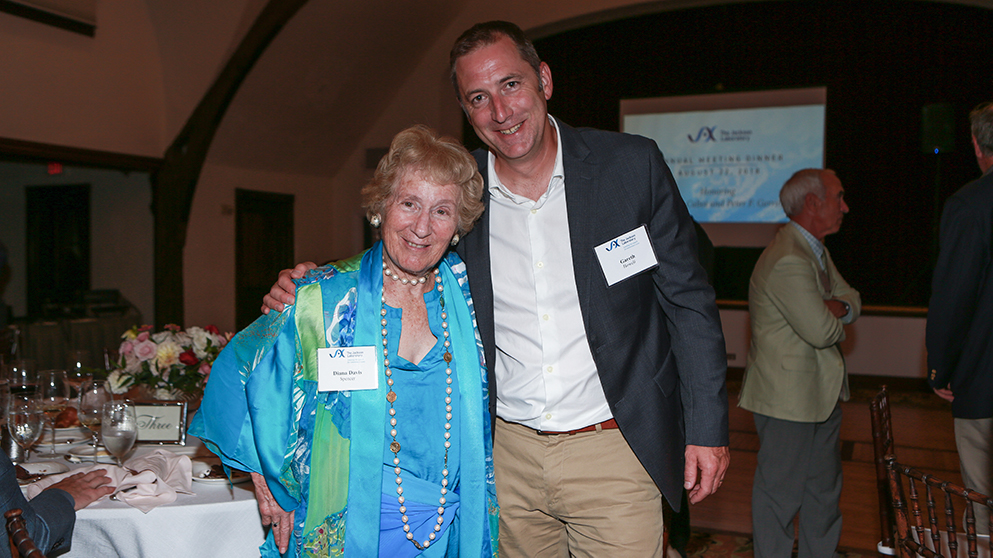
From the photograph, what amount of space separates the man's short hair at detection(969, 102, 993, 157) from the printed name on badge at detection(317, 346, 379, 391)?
7.76ft

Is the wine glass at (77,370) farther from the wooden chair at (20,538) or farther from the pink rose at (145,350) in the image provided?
the wooden chair at (20,538)

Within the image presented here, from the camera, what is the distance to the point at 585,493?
1.72 meters

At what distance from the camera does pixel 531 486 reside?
180 cm

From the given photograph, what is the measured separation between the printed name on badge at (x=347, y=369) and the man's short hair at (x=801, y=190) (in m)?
2.29

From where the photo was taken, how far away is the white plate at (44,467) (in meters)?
2.07

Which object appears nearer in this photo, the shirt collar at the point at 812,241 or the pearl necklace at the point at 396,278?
the pearl necklace at the point at 396,278

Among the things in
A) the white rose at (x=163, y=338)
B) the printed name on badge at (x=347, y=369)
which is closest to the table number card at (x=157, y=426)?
the white rose at (x=163, y=338)

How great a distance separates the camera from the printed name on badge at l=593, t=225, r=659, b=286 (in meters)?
1.67

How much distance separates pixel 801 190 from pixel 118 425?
2.80m

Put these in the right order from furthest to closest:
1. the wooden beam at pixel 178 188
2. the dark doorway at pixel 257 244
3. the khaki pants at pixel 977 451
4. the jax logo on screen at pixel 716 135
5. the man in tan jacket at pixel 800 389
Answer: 1. the dark doorway at pixel 257 244
2. the jax logo on screen at pixel 716 135
3. the wooden beam at pixel 178 188
4. the man in tan jacket at pixel 800 389
5. the khaki pants at pixel 977 451

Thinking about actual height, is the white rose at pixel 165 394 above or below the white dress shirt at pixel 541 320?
below

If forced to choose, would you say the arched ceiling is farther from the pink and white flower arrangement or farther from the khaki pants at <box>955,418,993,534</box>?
the khaki pants at <box>955,418,993,534</box>

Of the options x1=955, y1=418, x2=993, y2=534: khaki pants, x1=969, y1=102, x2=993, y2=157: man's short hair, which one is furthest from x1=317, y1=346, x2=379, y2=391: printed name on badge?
x1=969, y1=102, x2=993, y2=157: man's short hair

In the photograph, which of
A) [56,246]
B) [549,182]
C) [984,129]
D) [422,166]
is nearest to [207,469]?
[422,166]
